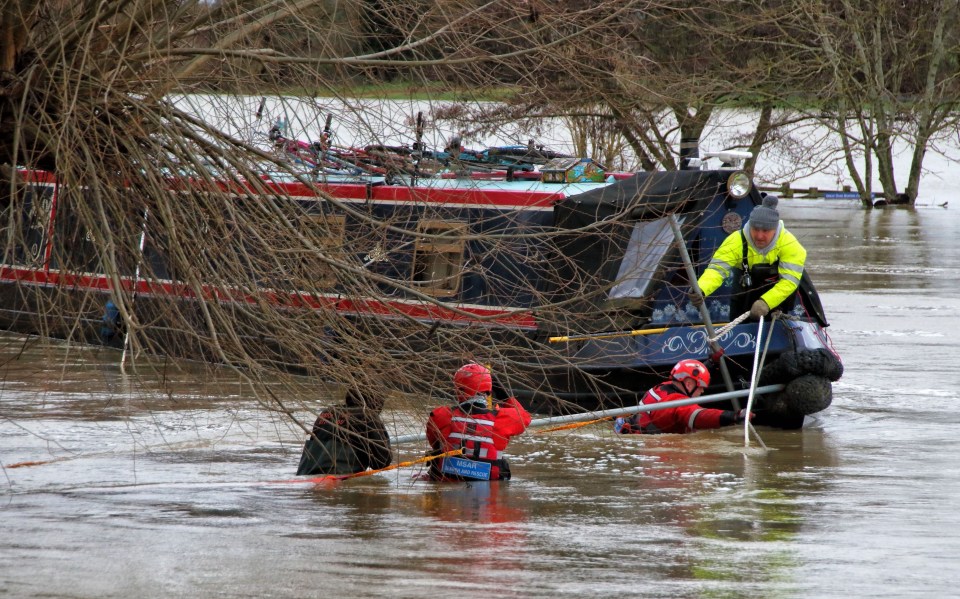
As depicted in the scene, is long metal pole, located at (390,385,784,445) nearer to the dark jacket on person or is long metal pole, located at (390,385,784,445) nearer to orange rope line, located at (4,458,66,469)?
the dark jacket on person

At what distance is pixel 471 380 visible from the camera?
Result: 26.7ft

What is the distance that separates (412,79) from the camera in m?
7.70

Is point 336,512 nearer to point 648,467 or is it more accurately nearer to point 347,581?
point 347,581

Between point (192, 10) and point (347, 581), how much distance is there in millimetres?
3188

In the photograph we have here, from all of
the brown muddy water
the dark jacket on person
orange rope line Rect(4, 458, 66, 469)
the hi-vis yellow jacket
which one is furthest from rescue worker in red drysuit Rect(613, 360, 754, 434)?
orange rope line Rect(4, 458, 66, 469)

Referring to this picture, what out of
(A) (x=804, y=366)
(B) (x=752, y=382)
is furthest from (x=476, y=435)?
(A) (x=804, y=366)

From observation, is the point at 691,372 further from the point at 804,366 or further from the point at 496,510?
the point at 496,510

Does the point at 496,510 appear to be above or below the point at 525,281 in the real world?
below

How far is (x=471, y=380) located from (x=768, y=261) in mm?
4522

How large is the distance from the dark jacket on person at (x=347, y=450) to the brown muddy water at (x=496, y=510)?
196 millimetres

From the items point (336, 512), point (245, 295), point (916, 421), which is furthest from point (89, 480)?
point (916, 421)

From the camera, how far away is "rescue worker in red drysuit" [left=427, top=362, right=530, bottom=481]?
855 centimetres

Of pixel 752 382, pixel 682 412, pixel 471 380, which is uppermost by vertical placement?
pixel 471 380

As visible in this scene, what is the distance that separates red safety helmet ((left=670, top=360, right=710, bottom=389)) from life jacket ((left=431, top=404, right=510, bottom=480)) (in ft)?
9.53
